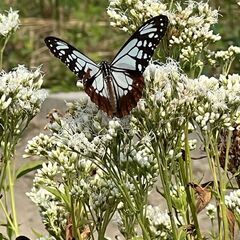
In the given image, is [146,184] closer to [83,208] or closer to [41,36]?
[83,208]

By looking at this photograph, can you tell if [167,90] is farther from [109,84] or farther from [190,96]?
[109,84]

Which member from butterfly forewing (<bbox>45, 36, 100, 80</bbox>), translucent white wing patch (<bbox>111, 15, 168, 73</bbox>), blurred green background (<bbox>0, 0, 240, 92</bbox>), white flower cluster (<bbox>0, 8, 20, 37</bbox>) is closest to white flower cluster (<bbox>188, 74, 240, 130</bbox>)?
translucent white wing patch (<bbox>111, 15, 168, 73</bbox>)

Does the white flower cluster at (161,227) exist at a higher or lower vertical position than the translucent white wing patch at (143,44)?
lower

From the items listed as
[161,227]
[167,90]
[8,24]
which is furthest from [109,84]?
[8,24]

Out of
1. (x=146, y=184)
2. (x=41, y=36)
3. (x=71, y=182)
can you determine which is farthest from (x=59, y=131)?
(x=41, y=36)

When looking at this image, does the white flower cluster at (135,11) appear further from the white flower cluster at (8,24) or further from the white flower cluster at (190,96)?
the white flower cluster at (8,24)

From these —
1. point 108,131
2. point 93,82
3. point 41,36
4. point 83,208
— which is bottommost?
point 83,208

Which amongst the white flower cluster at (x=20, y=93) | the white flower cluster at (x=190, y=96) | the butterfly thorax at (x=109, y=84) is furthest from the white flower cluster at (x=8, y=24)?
the white flower cluster at (x=190, y=96)
